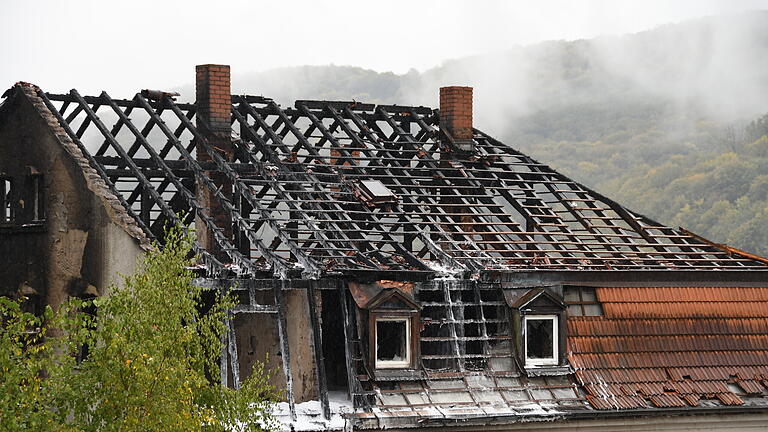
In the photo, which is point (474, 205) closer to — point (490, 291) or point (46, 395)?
point (490, 291)

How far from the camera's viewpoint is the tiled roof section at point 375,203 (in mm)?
26500

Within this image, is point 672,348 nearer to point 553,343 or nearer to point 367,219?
point 553,343

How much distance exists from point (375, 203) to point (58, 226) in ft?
21.2

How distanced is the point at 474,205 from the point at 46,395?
14179 millimetres

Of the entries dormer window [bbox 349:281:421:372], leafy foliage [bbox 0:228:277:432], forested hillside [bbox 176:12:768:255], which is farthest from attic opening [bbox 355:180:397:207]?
forested hillside [bbox 176:12:768:255]

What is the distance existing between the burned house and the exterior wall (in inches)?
1.8

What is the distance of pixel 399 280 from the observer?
81.7 feet

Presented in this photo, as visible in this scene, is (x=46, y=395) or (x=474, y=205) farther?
(x=474, y=205)

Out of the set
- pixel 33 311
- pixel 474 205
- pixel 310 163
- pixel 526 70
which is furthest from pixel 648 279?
pixel 526 70

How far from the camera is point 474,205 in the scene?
1153 inches

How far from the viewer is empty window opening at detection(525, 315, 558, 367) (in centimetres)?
2617

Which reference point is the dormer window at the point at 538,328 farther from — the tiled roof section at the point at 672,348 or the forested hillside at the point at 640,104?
the forested hillside at the point at 640,104

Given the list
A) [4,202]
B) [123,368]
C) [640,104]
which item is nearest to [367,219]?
[4,202]

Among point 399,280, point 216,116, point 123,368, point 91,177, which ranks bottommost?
point 123,368
